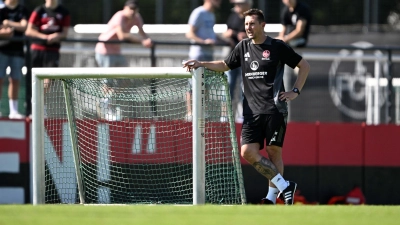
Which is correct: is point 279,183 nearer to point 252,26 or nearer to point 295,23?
point 252,26

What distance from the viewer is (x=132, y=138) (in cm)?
1256

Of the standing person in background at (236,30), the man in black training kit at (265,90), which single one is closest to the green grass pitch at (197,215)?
the man in black training kit at (265,90)

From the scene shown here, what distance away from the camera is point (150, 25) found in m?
19.6

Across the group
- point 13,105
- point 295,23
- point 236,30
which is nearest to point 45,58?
point 13,105

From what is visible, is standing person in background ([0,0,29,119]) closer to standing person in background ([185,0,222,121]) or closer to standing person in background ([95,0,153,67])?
standing person in background ([95,0,153,67])

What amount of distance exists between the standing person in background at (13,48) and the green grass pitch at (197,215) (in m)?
5.16

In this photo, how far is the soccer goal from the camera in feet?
32.7

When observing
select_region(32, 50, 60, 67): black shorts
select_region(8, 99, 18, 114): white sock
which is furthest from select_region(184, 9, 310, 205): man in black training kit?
select_region(8, 99, 18, 114): white sock

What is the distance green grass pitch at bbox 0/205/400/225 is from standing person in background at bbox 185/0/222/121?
5.65 meters

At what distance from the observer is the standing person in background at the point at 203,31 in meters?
13.5

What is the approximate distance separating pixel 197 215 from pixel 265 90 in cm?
292

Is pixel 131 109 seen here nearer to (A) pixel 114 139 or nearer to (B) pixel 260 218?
(A) pixel 114 139

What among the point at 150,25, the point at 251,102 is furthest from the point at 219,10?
the point at 251,102

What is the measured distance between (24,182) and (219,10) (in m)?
7.99
